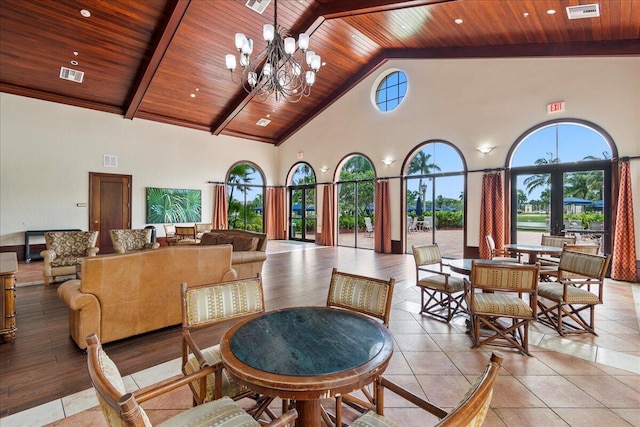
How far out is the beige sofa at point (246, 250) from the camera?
15.9ft

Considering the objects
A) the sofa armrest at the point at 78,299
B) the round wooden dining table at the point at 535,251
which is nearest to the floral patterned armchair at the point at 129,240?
the sofa armrest at the point at 78,299

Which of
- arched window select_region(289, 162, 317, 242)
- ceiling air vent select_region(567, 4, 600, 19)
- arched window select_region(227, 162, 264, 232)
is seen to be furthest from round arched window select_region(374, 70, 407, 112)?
arched window select_region(227, 162, 264, 232)

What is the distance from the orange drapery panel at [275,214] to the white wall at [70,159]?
8.82 ft

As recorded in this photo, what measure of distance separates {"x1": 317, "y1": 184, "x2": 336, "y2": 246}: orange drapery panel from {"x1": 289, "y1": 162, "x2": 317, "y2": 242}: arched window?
0.80 metres

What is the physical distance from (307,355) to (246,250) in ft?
13.5

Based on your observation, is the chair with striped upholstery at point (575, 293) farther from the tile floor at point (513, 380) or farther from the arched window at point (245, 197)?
the arched window at point (245, 197)

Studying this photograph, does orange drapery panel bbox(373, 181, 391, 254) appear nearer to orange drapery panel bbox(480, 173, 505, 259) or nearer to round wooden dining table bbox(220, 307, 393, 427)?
orange drapery panel bbox(480, 173, 505, 259)

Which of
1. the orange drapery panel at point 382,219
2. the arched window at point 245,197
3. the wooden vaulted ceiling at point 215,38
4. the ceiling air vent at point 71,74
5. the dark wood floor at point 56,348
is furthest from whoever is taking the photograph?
the arched window at point 245,197

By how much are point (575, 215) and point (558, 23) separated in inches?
141

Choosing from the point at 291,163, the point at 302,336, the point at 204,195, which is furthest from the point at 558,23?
the point at 204,195

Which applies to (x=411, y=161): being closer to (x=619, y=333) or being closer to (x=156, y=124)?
(x=619, y=333)

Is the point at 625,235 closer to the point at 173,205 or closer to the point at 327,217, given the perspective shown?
the point at 327,217

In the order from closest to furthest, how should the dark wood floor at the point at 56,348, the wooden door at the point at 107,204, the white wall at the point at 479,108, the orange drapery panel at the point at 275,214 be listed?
the dark wood floor at the point at 56,348, the white wall at the point at 479,108, the wooden door at the point at 107,204, the orange drapery panel at the point at 275,214

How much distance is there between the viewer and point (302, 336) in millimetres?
1498
